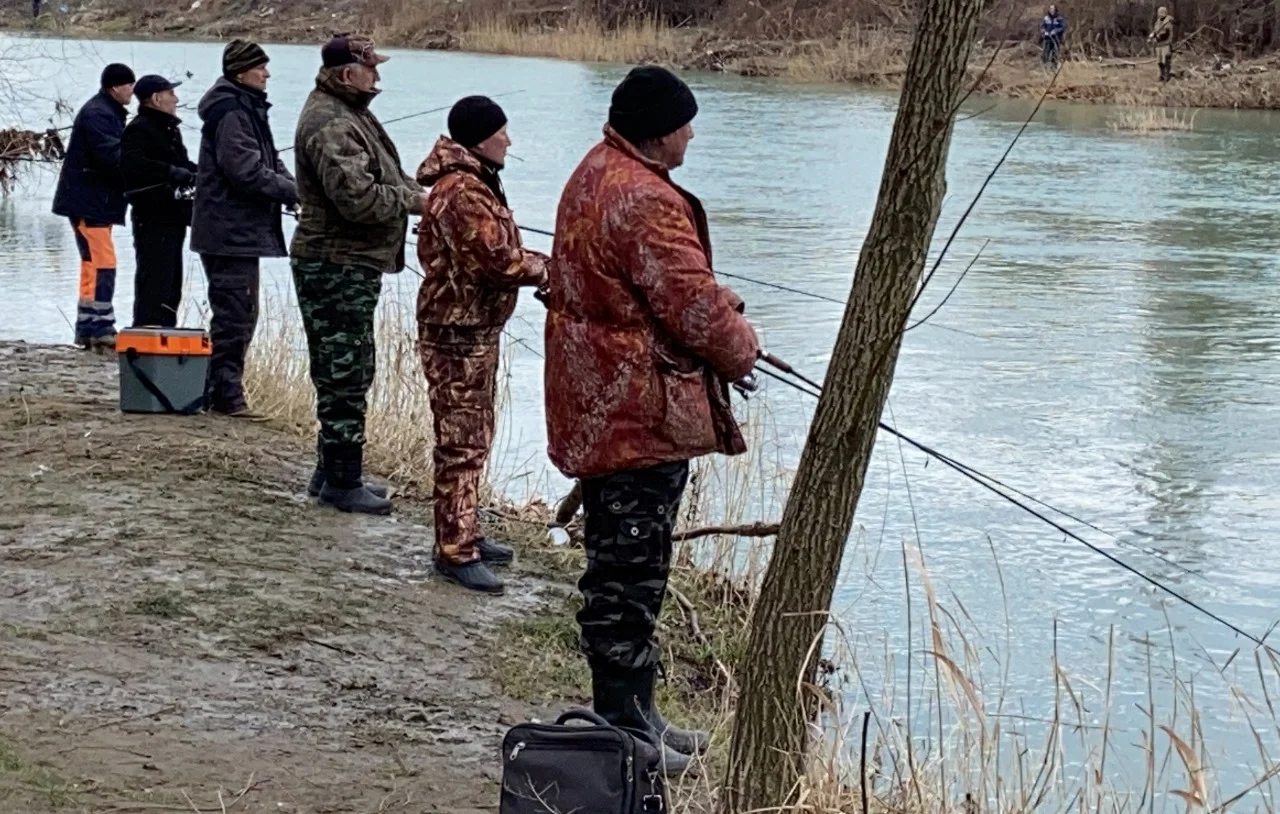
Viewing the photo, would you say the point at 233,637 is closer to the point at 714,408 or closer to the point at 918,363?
the point at 714,408

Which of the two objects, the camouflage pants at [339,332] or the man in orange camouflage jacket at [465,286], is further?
the camouflage pants at [339,332]

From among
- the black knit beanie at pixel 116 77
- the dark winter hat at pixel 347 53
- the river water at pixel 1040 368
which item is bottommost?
the river water at pixel 1040 368

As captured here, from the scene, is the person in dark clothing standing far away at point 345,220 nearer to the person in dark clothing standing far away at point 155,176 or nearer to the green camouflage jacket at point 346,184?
the green camouflage jacket at point 346,184

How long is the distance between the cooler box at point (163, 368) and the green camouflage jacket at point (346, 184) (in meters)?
1.42

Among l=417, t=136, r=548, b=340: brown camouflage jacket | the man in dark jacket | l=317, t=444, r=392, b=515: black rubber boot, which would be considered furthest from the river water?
the man in dark jacket

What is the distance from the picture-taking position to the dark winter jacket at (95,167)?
8.05 metres

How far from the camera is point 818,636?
3.18 metres

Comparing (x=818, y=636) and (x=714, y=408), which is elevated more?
(x=714, y=408)

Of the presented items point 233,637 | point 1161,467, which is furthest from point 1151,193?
point 233,637

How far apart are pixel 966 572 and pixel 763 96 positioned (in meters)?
23.7

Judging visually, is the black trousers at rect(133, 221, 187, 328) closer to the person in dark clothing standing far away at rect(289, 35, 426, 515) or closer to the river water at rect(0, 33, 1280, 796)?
the river water at rect(0, 33, 1280, 796)

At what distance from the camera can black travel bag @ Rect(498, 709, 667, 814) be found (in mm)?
3191

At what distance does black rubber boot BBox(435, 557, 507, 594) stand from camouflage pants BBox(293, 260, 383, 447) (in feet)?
2.14

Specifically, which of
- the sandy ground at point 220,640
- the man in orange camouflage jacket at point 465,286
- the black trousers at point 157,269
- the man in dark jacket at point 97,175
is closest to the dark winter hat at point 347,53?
the man in orange camouflage jacket at point 465,286
